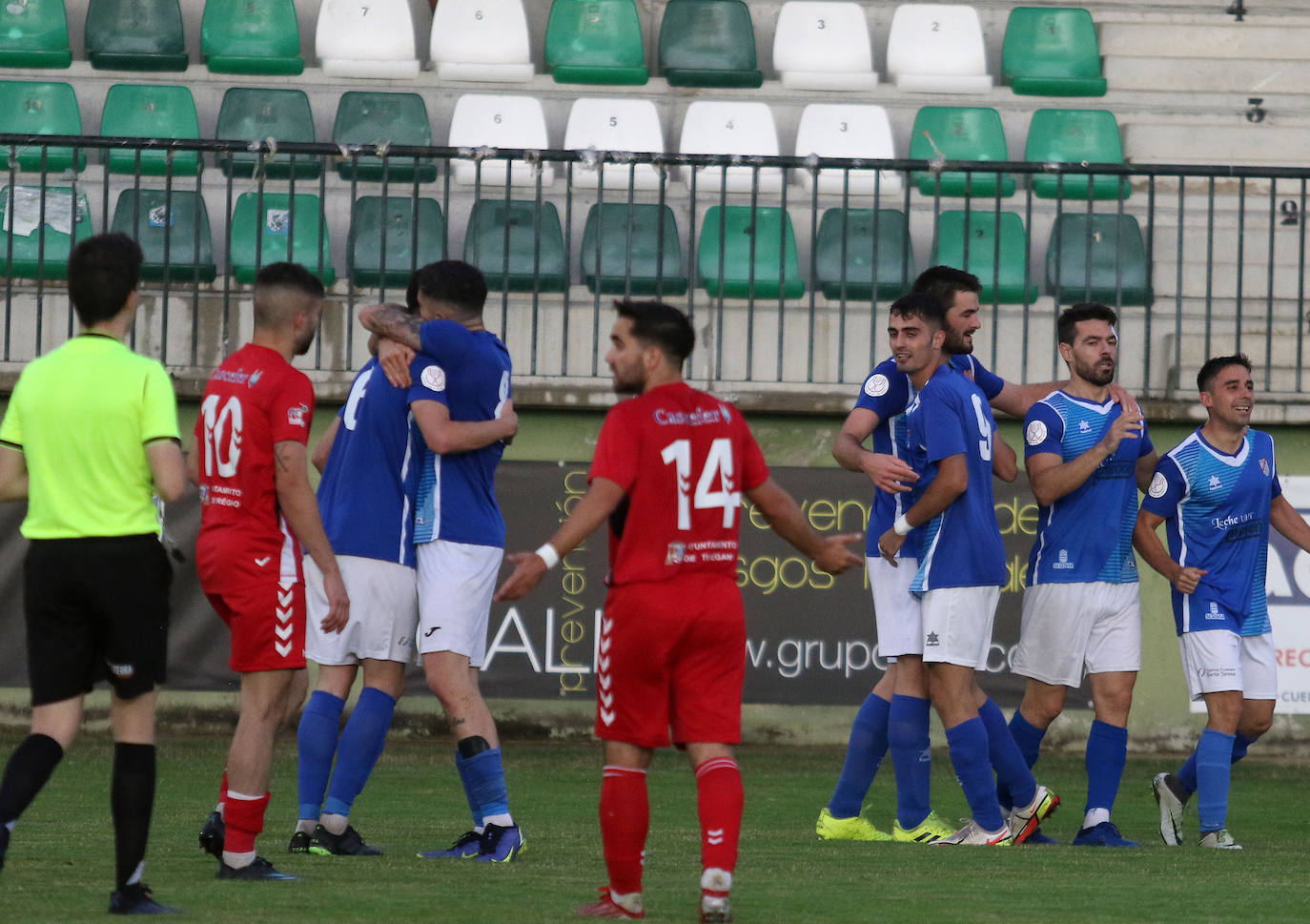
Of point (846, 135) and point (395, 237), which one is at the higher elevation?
point (846, 135)

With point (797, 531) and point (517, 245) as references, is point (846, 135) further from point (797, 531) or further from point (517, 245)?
point (797, 531)

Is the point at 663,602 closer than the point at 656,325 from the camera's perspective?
Yes

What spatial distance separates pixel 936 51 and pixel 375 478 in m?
9.01

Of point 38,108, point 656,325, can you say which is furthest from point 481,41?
point 656,325

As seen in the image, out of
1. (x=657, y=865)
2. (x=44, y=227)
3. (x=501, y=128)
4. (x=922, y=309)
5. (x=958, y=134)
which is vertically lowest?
(x=657, y=865)

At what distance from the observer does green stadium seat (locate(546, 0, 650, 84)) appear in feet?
46.1

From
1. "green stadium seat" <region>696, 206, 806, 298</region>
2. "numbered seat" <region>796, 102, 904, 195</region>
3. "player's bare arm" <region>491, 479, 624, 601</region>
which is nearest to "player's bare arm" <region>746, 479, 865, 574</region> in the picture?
"player's bare arm" <region>491, 479, 624, 601</region>

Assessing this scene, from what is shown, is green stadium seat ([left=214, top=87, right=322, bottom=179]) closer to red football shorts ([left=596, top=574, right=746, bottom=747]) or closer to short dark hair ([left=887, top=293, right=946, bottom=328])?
short dark hair ([left=887, top=293, right=946, bottom=328])

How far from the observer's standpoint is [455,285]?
664cm

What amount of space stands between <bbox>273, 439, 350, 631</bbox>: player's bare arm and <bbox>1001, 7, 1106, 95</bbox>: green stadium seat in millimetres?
9863

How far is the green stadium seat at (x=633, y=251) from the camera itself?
1091cm

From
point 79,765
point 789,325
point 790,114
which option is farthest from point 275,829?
point 790,114

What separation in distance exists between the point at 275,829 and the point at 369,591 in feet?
4.28

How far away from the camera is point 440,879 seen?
5715mm
